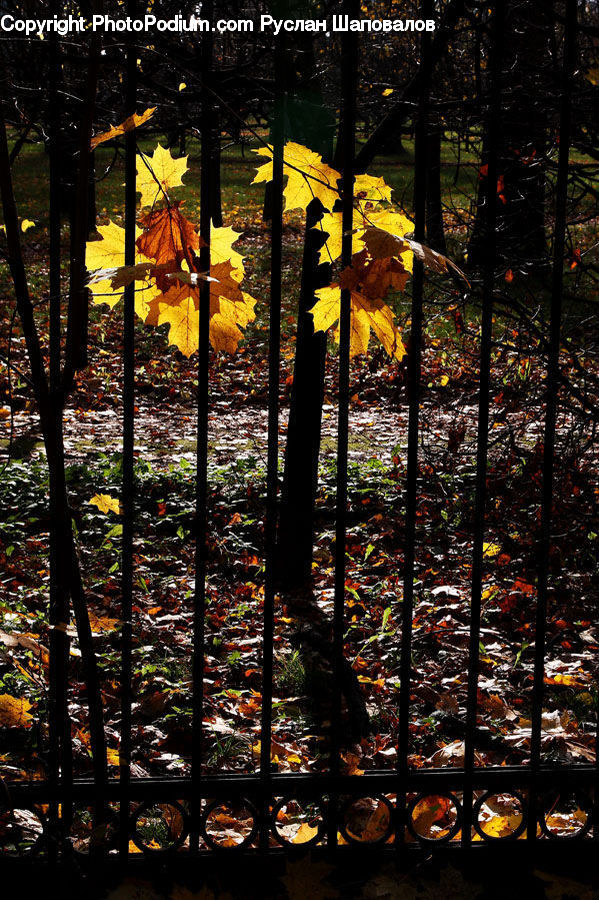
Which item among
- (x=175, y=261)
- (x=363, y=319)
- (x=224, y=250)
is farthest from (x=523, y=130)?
(x=175, y=261)

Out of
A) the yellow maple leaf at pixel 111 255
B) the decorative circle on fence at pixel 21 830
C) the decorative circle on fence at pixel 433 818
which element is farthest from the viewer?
the decorative circle on fence at pixel 433 818

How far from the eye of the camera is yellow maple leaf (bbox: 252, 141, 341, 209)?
207 centimetres

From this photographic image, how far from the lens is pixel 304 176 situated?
6.67 feet

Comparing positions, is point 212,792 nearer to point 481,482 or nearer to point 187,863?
point 187,863

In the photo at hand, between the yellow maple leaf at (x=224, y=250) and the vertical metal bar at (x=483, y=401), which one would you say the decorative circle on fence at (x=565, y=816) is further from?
the yellow maple leaf at (x=224, y=250)

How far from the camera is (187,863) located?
6.79 ft

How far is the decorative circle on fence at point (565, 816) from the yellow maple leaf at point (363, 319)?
47.4 inches

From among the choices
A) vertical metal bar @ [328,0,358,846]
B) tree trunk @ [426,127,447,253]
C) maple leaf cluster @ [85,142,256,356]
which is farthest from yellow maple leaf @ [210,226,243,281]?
tree trunk @ [426,127,447,253]

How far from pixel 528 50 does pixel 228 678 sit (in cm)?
380

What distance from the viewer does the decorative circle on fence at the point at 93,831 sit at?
A: 210cm

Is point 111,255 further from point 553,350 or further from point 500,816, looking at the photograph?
point 500,816

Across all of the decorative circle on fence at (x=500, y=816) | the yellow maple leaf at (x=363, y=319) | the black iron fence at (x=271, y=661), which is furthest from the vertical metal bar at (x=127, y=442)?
the decorative circle on fence at (x=500, y=816)

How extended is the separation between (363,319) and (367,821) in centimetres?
169

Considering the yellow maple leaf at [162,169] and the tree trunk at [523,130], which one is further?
the tree trunk at [523,130]
